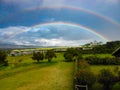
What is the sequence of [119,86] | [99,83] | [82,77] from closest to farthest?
[82,77] < [99,83] < [119,86]

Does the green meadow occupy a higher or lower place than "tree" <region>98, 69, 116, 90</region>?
lower

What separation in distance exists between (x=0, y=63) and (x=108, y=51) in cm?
4075

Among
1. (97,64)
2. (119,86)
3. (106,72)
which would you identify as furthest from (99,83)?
(97,64)

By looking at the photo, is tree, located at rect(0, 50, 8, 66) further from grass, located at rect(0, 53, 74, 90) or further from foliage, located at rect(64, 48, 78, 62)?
foliage, located at rect(64, 48, 78, 62)

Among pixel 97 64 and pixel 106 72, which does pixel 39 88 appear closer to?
pixel 106 72

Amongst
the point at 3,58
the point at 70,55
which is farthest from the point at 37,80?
the point at 70,55

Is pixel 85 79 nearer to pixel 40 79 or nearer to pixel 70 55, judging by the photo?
pixel 40 79

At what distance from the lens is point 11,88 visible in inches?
1115

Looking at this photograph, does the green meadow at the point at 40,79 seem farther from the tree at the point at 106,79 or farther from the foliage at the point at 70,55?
the foliage at the point at 70,55

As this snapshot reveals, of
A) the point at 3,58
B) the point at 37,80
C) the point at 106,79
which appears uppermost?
the point at 3,58

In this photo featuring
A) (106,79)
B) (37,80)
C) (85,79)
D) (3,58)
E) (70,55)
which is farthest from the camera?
→ (70,55)

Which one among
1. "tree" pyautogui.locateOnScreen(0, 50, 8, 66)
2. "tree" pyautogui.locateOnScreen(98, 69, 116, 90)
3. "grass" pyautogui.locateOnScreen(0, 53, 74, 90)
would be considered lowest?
"grass" pyautogui.locateOnScreen(0, 53, 74, 90)

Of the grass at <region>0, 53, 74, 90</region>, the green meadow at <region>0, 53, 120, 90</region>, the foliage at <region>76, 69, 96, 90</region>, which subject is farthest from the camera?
the grass at <region>0, 53, 74, 90</region>

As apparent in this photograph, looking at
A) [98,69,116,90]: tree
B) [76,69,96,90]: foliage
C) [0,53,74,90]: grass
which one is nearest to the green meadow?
[0,53,74,90]: grass
